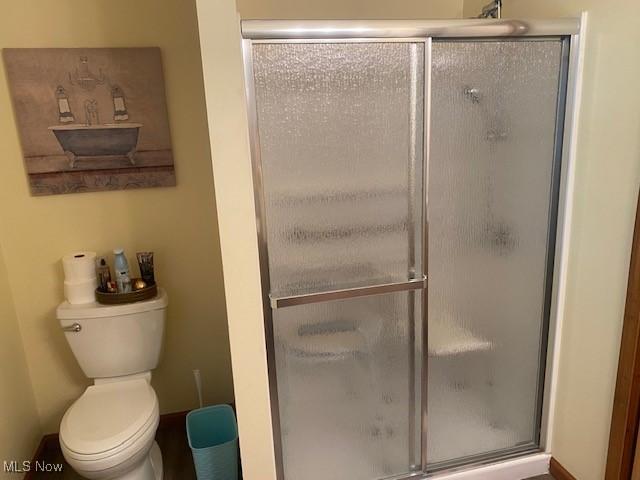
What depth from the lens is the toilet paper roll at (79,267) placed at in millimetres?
1930

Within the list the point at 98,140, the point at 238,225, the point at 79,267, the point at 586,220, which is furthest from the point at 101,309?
the point at 586,220

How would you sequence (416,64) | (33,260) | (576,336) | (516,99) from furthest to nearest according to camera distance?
(33,260)
(576,336)
(516,99)
(416,64)

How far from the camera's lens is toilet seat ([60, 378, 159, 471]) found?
1.59 metres

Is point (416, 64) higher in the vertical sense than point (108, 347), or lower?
higher

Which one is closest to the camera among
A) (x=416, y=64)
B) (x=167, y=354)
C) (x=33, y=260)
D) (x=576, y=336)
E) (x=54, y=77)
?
(x=416, y=64)

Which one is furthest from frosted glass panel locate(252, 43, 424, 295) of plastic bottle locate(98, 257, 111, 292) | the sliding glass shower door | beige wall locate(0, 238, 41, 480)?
beige wall locate(0, 238, 41, 480)

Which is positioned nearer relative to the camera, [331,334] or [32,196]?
[331,334]

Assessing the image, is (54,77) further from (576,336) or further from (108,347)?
(576,336)

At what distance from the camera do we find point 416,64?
4.69 ft

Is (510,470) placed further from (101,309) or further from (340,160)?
(101,309)

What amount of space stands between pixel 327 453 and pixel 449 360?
592mm

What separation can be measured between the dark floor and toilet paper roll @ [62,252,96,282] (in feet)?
2.94

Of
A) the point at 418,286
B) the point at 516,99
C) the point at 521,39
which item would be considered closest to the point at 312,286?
the point at 418,286

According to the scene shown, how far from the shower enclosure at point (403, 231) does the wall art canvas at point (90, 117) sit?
87 cm
